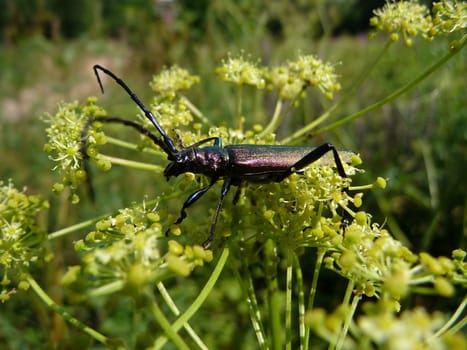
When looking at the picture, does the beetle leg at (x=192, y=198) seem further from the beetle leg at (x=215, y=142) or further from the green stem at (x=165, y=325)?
the green stem at (x=165, y=325)

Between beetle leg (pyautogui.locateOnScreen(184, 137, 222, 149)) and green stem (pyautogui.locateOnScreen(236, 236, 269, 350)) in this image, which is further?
beetle leg (pyautogui.locateOnScreen(184, 137, 222, 149))

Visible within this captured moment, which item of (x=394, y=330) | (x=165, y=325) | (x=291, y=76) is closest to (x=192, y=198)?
(x=165, y=325)

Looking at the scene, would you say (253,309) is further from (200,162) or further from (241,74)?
(241,74)

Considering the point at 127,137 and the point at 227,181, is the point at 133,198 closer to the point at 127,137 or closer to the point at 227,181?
the point at 127,137

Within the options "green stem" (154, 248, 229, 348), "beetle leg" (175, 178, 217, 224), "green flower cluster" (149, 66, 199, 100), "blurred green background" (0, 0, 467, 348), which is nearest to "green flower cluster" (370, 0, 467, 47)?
"blurred green background" (0, 0, 467, 348)

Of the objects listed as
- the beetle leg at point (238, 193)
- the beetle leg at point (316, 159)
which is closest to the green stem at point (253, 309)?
the beetle leg at point (238, 193)

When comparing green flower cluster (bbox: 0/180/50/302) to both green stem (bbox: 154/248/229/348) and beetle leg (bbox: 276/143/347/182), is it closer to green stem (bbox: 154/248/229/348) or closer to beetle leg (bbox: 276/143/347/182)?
green stem (bbox: 154/248/229/348)
